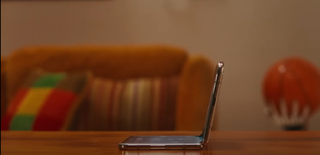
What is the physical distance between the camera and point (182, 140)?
1.91 feet

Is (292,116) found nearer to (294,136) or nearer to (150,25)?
(150,25)

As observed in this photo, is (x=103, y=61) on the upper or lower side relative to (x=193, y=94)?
upper

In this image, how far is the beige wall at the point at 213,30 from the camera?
6.08ft

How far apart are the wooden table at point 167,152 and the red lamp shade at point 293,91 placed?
0.89 meters

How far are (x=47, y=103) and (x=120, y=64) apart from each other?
371 mm

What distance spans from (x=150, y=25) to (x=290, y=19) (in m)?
0.65

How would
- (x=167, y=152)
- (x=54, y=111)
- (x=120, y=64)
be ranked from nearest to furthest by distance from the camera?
(x=167, y=152)
(x=54, y=111)
(x=120, y=64)

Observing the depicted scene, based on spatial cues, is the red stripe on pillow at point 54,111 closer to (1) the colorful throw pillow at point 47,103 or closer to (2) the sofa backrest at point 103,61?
(1) the colorful throw pillow at point 47,103

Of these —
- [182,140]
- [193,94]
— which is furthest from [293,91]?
[182,140]

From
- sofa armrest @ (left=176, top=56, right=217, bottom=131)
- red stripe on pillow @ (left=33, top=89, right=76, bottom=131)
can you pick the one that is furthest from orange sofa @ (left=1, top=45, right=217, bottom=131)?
red stripe on pillow @ (left=33, top=89, right=76, bottom=131)

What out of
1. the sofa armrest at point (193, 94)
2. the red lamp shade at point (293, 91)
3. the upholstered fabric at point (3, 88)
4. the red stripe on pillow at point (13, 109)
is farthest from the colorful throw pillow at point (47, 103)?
the red lamp shade at point (293, 91)

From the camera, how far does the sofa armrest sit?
5.08 ft

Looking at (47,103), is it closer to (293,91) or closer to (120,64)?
(120,64)

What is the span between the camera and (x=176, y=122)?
1568 mm
